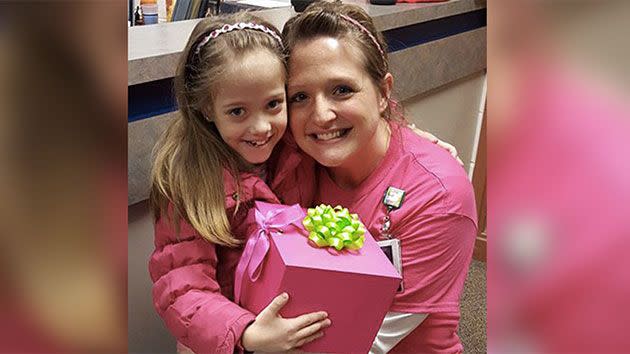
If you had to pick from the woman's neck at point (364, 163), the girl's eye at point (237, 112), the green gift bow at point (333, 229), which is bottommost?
the woman's neck at point (364, 163)

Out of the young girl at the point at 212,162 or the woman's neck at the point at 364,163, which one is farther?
the woman's neck at the point at 364,163

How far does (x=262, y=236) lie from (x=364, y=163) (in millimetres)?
375

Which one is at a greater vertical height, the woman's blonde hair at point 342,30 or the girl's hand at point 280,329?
the woman's blonde hair at point 342,30

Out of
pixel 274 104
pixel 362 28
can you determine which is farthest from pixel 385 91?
pixel 274 104

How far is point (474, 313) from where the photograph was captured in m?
2.66

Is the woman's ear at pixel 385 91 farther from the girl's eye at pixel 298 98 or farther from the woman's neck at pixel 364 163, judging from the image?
the girl's eye at pixel 298 98

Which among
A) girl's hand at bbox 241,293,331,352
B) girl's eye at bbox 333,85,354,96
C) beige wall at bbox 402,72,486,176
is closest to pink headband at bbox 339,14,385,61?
girl's eye at bbox 333,85,354,96

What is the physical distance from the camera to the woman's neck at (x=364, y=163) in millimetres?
1423

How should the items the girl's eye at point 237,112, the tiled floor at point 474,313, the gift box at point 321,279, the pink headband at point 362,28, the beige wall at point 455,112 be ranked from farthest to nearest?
the beige wall at point 455,112, the tiled floor at point 474,313, the pink headband at point 362,28, the girl's eye at point 237,112, the gift box at point 321,279

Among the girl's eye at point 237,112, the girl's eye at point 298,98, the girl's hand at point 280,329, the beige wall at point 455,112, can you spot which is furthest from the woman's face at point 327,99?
the beige wall at point 455,112

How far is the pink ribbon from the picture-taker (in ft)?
3.68

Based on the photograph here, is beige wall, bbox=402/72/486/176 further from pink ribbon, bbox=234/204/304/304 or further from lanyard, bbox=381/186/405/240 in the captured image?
pink ribbon, bbox=234/204/304/304

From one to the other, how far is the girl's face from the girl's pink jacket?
0.08 meters
